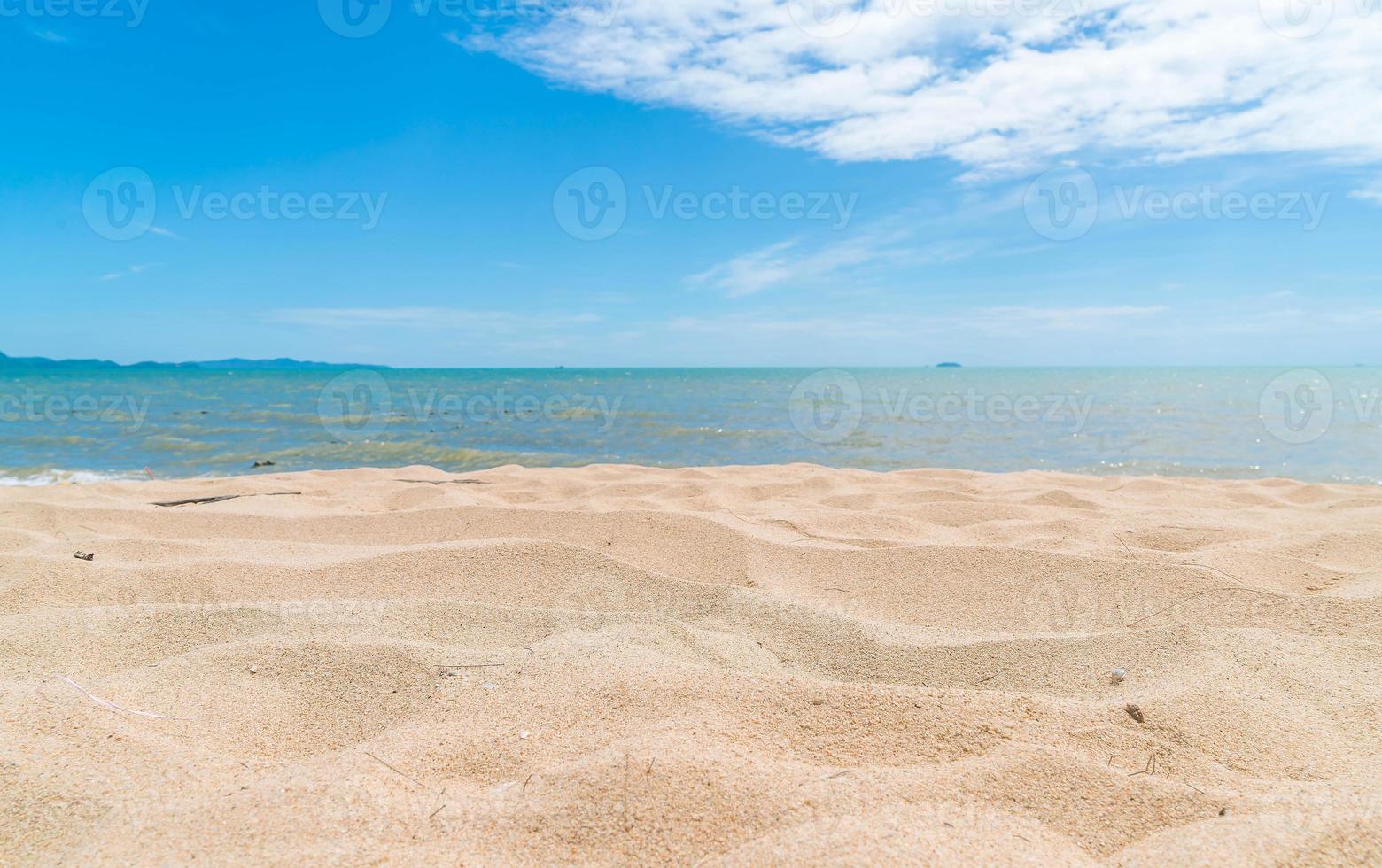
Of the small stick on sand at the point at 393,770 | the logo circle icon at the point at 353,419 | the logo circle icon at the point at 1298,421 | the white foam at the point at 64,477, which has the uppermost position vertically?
the logo circle icon at the point at 353,419

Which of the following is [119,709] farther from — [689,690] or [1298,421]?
[1298,421]

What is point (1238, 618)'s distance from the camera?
259 cm

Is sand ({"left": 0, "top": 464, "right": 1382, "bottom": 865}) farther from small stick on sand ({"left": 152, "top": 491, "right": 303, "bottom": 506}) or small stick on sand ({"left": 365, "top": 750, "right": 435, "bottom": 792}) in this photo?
small stick on sand ({"left": 152, "top": 491, "right": 303, "bottom": 506})

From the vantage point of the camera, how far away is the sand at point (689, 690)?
1.39m

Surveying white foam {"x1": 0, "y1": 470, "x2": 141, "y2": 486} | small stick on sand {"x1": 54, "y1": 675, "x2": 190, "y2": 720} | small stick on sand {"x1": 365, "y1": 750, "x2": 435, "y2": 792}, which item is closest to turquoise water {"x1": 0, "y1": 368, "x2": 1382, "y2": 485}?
white foam {"x1": 0, "y1": 470, "x2": 141, "y2": 486}

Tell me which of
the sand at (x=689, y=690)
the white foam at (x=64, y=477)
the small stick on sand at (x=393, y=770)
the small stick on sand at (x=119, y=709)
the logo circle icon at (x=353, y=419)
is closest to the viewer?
the sand at (x=689, y=690)

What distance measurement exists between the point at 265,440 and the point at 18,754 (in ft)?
40.5

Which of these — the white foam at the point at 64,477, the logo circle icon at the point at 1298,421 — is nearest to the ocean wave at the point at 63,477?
the white foam at the point at 64,477

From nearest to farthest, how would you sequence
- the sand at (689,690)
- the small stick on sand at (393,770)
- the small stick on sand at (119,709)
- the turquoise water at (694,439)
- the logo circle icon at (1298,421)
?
the sand at (689,690) → the small stick on sand at (393,770) → the small stick on sand at (119,709) → the turquoise water at (694,439) → the logo circle icon at (1298,421)

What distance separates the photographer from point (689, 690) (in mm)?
1996

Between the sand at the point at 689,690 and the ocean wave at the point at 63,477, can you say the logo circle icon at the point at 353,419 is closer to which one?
the ocean wave at the point at 63,477

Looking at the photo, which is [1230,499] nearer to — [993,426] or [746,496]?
[746,496]

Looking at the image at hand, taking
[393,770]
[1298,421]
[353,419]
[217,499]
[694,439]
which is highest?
[353,419]

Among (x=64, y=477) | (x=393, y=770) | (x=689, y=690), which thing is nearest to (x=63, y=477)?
(x=64, y=477)
